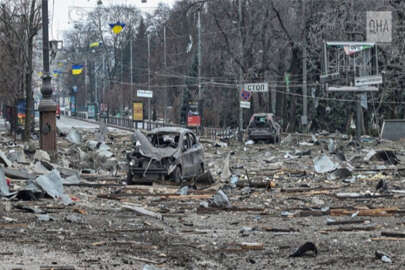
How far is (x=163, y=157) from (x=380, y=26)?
27.5 metres

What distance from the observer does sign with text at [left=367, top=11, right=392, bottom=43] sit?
44.5 meters

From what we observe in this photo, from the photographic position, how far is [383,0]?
160ft

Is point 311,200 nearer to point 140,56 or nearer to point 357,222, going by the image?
point 357,222

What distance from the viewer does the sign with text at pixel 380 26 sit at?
44.5 meters

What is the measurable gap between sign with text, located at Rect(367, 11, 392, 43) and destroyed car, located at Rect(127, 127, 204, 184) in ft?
82.3

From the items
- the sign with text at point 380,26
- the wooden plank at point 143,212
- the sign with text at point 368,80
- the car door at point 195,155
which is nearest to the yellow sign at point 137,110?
the sign with text at point 380,26

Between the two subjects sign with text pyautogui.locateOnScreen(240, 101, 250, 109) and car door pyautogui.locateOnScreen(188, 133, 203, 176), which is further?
sign with text pyautogui.locateOnScreen(240, 101, 250, 109)

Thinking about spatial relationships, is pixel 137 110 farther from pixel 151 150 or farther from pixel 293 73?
pixel 151 150

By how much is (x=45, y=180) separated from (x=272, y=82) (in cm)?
5261

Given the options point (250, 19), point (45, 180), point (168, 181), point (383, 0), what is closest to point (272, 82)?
point (250, 19)

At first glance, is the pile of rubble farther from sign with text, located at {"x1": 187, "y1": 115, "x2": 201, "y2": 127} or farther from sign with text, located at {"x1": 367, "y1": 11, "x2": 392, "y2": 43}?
sign with text, located at {"x1": 187, "y1": 115, "x2": 201, "y2": 127}

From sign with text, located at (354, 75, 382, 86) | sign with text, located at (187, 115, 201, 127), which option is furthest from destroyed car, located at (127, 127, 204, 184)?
sign with text, located at (187, 115, 201, 127)

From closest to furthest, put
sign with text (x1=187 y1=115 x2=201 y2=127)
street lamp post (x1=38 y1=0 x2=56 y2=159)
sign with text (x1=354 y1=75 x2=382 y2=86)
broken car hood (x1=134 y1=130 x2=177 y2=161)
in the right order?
broken car hood (x1=134 y1=130 x2=177 y2=161), street lamp post (x1=38 y1=0 x2=56 y2=159), sign with text (x1=354 y1=75 x2=382 y2=86), sign with text (x1=187 y1=115 x2=201 y2=127)

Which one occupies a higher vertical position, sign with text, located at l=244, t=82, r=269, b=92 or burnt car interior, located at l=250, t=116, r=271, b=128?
sign with text, located at l=244, t=82, r=269, b=92
